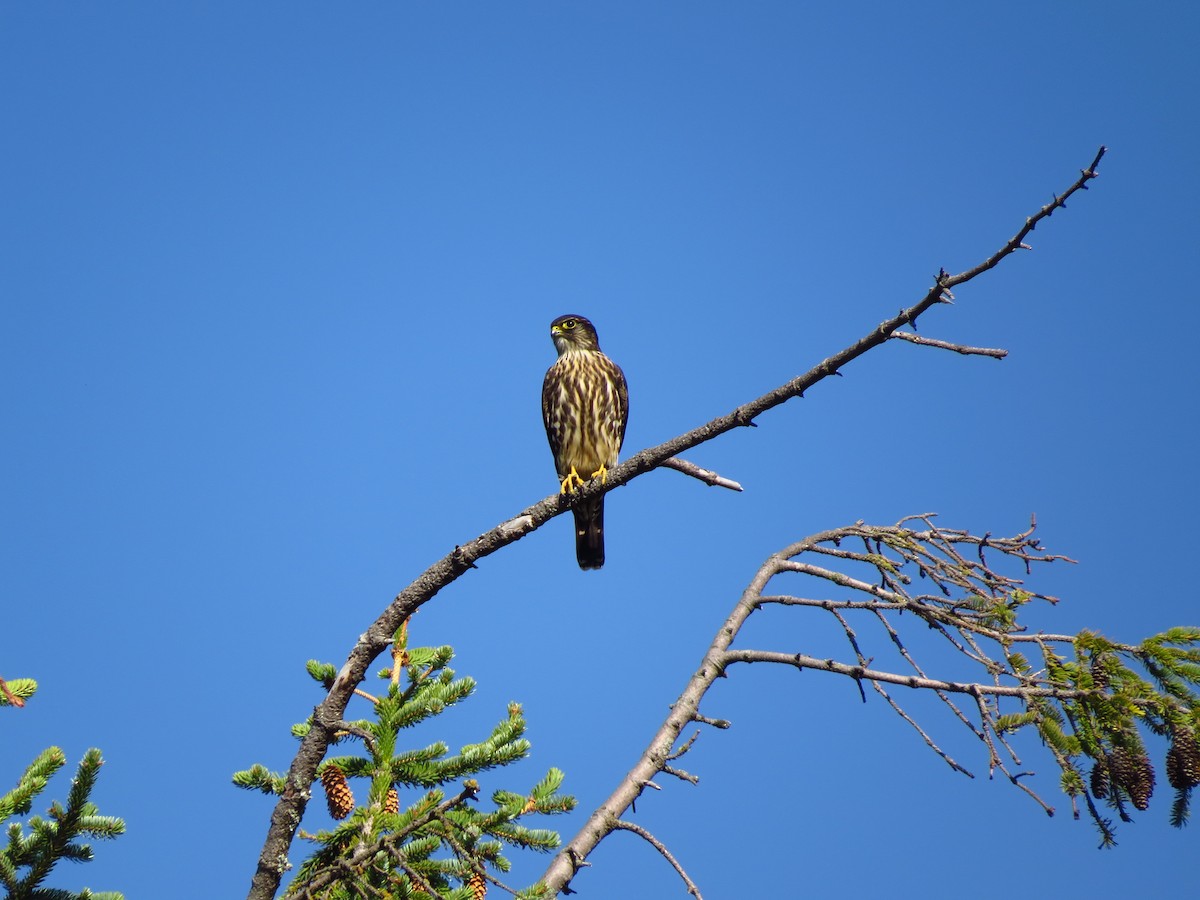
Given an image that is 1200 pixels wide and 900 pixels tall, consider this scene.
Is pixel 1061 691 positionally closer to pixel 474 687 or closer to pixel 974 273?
pixel 974 273

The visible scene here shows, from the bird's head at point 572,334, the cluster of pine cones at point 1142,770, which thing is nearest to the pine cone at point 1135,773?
the cluster of pine cones at point 1142,770

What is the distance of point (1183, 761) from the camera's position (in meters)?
3.20

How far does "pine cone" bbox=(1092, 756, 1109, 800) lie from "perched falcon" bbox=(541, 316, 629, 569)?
4.14 m

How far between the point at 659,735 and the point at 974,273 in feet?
7.28

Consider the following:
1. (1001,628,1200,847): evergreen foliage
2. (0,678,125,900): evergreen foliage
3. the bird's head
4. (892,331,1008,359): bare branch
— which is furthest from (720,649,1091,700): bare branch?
the bird's head

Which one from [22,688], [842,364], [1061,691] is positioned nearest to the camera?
[22,688]

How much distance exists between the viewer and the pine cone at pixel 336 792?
3.91 m

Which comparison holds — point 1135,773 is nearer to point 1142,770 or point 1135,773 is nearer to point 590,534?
point 1142,770

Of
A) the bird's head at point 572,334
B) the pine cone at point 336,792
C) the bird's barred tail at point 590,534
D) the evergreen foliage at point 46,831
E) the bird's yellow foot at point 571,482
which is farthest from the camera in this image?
the bird's head at point 572,334

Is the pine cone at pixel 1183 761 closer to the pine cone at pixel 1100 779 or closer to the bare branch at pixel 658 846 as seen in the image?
the pine cone at pixel 1100 779

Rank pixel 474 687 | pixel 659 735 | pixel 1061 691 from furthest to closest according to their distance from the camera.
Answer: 1. pixel 659 735
2. pixel 474 687
3. pixel 1061 691

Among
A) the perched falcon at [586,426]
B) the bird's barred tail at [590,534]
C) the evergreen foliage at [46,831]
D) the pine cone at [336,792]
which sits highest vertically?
the perched falcon at [586,426]

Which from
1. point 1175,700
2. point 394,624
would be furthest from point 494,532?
point 1175,700

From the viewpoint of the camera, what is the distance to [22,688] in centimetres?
318
